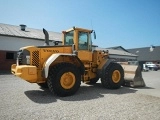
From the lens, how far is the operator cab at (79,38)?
9289 millimetres

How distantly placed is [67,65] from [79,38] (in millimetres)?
1819

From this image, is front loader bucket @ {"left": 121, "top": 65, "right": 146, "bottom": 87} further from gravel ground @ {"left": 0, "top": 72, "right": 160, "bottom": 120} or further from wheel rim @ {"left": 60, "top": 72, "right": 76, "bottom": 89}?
wheel rim @ {"left": 60, "top": 72, "right": 76, "bottom": 89}

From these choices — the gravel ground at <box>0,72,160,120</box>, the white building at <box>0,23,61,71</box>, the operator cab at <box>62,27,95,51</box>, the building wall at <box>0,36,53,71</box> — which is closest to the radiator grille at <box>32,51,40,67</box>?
the gravel ground at <box>0,72,160,120</box>

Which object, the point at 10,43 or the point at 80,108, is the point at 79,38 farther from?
the point at 10,43

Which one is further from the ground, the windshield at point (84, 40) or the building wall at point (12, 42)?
the building wall at point (12, 42)

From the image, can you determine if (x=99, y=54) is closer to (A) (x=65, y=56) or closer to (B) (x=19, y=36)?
(A) (x=65, y=56)

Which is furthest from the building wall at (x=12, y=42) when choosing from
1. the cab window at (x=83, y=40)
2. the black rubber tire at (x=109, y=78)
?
the black rubber tire at (x=109, y=78)

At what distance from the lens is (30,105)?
648cm

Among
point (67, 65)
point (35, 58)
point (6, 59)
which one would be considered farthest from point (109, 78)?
point (6, 59)

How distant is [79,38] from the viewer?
939cm

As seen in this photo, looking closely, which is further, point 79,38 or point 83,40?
point 83,40

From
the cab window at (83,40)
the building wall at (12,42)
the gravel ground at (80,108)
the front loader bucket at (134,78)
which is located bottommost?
the gravel ground at (80,108)

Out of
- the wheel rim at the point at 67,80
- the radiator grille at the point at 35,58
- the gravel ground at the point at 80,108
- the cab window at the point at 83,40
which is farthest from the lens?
the cab window at the point at 83,40

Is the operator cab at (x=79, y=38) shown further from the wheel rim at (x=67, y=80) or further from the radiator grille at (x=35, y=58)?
the radiator grille at (x=35, y=58)
